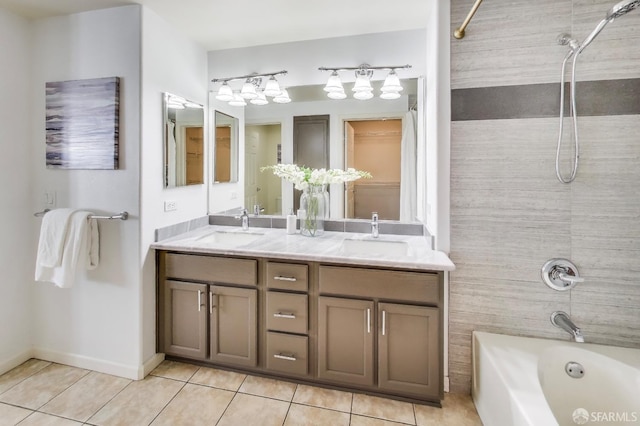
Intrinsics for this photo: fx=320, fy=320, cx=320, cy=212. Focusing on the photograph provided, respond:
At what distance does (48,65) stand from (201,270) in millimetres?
1772

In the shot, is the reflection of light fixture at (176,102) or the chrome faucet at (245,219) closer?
the reflection of light fixture at (176,102)

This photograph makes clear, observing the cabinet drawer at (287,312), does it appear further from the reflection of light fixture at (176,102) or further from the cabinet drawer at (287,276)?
the reflection of light fixture at (176,102)

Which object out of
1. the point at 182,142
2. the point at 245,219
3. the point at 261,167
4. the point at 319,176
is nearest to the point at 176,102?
the point at 182,142

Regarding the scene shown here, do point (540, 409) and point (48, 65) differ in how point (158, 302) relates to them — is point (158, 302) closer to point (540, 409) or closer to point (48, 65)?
point (48, 65)

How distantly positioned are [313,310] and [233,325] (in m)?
0.56

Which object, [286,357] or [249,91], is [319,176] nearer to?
[249,91]

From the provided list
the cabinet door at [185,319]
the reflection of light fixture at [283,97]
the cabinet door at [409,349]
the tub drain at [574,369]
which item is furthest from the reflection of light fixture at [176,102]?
the tub drain at [574,369]

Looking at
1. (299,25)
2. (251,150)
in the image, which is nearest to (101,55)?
(251,150)

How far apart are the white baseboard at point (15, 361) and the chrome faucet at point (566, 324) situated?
11.3ft

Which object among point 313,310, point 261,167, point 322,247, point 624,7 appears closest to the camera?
point 624,7

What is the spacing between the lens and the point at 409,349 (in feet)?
5.88

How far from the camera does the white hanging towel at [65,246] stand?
2018mm

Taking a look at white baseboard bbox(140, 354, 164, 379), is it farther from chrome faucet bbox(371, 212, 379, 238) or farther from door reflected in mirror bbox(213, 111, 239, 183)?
chrome faucet bbox(371, 212, 379, 238)

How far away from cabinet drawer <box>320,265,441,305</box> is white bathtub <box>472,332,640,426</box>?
437 mm
